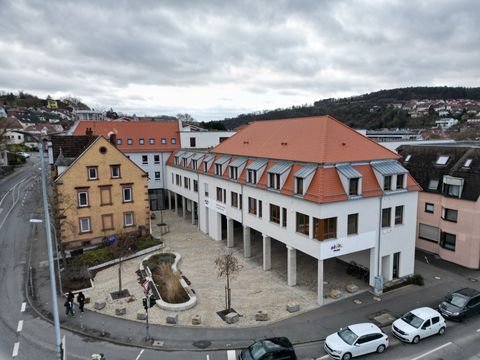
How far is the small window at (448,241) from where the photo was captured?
32463mm

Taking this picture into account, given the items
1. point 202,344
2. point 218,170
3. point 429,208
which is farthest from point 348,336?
point 218,170

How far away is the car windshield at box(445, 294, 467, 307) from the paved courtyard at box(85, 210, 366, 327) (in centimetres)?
589

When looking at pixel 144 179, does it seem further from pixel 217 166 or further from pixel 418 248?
pixel 418 248

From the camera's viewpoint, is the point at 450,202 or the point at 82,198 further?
the point at 82,198

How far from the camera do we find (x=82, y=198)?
1452 inches

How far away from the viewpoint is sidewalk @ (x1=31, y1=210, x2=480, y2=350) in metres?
20.5

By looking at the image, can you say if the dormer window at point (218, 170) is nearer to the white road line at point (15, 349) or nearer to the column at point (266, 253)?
the column at point (266, 253)

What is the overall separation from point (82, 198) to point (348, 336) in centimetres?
2881

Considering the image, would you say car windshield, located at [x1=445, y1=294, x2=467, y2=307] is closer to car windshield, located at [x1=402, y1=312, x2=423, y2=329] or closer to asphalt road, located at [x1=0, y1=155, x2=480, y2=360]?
asphalt road, located at [x1=0, y1=155, x2=480, y2=360]

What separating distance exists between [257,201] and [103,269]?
1488 cm

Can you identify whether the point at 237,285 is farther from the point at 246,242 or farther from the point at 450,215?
the point at 450,215

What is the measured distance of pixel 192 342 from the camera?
2036 centimetres

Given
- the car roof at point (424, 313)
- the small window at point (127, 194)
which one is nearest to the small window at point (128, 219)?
the small window at point (127, 194)

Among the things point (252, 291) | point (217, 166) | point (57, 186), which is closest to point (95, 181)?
point (57, 186)
